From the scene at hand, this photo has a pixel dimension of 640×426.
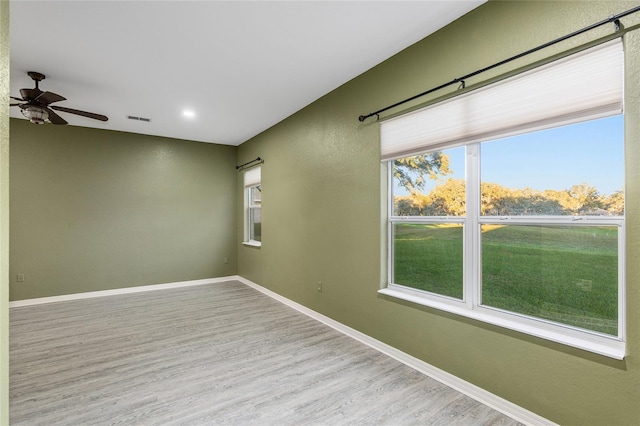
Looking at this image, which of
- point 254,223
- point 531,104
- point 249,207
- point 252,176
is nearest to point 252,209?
point 249,207

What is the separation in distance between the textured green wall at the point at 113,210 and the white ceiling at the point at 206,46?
4.44 feet

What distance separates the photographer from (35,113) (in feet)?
10.0

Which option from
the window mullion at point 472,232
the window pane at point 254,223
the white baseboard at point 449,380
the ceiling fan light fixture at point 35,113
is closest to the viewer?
the white baseboard at point 449,380

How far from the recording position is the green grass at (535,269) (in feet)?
5.96

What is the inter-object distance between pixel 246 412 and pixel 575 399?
202cm

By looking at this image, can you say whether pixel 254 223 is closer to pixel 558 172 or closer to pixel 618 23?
pixel 558 172

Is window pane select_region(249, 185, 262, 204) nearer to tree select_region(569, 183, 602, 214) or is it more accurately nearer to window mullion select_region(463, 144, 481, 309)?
window mullion select_region(463, 144, 481, 309)

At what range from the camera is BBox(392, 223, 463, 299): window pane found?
9.06ft

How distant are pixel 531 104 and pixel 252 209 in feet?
16.4

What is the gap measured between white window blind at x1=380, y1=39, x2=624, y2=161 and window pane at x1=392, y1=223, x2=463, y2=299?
78cm

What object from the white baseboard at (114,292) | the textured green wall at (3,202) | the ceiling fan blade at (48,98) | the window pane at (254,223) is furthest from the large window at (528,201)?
the white baseboard at (114,292)

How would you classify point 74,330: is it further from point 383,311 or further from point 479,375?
point 479,375

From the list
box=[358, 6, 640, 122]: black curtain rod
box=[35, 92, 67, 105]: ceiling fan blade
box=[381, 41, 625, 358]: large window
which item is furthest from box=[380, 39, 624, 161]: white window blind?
box=[35, 92, 67, 105]: ceiling fan blade

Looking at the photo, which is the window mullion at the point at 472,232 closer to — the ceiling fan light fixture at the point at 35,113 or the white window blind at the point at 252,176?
the white window blind at the point at 252,176
